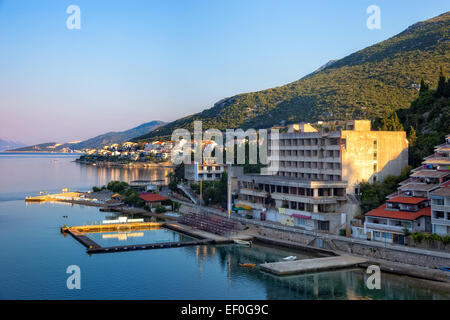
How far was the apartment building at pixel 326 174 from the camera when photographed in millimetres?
39844

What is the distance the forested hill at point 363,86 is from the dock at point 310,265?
3848cm

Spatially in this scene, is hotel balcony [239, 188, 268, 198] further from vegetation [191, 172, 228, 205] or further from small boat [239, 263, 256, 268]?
small boat [239, 263, 256, 268]

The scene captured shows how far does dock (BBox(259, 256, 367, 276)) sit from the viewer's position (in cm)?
3039

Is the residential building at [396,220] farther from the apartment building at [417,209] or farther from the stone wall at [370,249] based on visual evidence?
the stone wall at [370,249]

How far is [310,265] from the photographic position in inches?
1222

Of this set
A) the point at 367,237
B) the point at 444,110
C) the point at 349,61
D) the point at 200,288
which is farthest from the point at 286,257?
the point at 349,61

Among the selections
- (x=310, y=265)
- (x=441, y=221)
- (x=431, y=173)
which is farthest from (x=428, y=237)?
(x=310, y=265)

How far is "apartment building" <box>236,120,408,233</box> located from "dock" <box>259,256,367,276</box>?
6816 millimetres

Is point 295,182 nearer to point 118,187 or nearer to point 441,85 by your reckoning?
point 441,85

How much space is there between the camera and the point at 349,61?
12275 centimetres

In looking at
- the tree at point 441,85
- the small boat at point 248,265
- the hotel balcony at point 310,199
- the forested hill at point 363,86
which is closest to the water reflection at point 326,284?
the small boat at point 248,265

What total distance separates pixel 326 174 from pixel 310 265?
13.9m

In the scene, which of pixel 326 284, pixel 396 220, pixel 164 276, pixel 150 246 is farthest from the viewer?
pixel 150 246

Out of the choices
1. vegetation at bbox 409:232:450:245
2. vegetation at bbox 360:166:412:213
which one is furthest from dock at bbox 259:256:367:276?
vegetation at bbox 360:166:412:213
